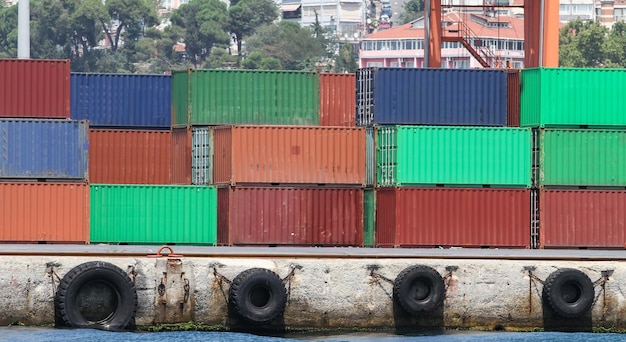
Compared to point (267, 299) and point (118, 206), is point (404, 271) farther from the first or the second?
point (118, 206)

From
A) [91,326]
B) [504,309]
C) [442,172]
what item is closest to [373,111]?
[442,172]

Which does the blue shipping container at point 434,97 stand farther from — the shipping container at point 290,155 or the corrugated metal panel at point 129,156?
the corrugated metal panel at point 129,156

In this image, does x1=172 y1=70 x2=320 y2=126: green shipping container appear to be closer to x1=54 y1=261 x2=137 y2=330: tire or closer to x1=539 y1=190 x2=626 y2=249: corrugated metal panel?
x1=539 y1=190 x2=626 y2=249: corrugated metal panel

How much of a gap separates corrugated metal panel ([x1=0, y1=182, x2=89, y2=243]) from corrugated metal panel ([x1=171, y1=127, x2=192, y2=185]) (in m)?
4.34

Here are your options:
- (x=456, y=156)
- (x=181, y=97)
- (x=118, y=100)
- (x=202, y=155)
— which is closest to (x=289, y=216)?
(x=202, y=155)

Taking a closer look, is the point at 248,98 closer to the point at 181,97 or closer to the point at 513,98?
the point at 181,97

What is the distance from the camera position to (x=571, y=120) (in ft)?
159

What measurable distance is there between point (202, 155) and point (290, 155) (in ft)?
10.6

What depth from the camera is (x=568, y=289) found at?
139 ft

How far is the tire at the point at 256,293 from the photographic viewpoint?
4044 centimetres

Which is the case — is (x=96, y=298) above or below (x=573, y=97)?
below

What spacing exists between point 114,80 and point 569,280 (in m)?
18.5

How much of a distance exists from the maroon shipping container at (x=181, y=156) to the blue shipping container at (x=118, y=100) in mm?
1502

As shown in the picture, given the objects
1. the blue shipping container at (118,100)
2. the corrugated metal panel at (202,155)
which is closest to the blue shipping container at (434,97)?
the corrugated metal panel at (202,155)
